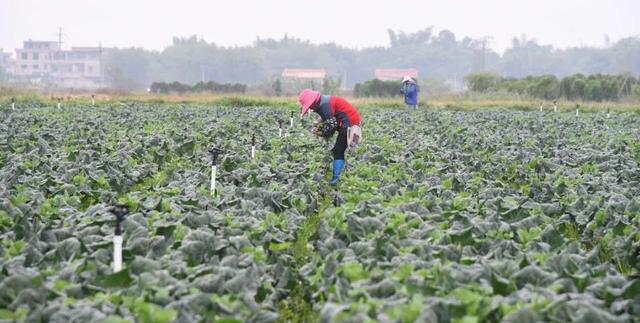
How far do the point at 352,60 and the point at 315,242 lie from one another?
134 metres

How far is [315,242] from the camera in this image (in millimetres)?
7559

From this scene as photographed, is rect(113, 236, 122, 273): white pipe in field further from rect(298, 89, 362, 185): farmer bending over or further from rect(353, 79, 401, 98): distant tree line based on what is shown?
rect(353, 79, 401, 98): distant tree line

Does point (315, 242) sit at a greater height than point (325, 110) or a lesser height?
lesser

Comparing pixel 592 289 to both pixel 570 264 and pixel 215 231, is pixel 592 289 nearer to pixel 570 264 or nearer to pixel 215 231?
pixel 570 264

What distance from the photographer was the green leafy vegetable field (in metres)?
4.98

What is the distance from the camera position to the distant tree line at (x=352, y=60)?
11719 cm

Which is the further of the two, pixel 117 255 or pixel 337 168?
pixel 337 168

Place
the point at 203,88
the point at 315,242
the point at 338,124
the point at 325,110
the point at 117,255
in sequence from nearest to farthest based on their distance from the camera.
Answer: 1. the point at 117,255
2. the point at 315,242
3. the point at 325,110
4. the point at 338,124
5. the point at 203,88

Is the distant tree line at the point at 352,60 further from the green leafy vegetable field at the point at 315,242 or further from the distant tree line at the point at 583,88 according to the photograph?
the green leafy vegetable field at the point at 315,242

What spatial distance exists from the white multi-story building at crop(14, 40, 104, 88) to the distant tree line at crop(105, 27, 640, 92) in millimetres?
3841

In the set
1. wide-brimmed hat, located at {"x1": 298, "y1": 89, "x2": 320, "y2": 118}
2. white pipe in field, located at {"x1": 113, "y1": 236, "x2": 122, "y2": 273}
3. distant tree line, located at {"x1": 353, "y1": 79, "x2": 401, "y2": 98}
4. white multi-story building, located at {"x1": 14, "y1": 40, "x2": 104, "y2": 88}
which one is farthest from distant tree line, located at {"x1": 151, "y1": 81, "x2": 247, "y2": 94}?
white multi-story building, located at {"x1": 14, "y1": 40, "x2": 104, "y2": 88}

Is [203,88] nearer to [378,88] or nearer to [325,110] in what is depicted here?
[378,88]

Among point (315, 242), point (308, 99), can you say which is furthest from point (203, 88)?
point (315, 242)

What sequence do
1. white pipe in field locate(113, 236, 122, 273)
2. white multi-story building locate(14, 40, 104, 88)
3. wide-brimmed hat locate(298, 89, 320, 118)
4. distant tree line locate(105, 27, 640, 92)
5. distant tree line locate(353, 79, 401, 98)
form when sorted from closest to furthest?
white pipe in field locate(113, 236, 122, 273) < wide-brimmed hat locate(298, 89, 320, 118) < distant tree line locate(353, 79, 401, 98) < distant tree line locate(105, 27, 640, 92) < white multi-story building locate(14, 40, 104, 88)
